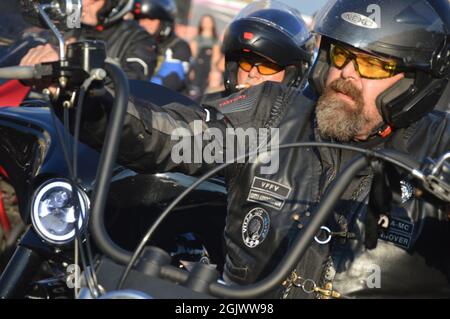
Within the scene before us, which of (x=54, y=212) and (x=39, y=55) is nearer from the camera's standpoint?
(x=54, y=212)

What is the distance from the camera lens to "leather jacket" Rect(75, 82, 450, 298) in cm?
301

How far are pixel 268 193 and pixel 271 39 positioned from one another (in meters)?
2.07

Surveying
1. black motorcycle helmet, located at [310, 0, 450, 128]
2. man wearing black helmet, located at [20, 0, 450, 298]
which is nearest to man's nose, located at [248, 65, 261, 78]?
man wearing black helmet, located at [20, 0, 450, 298]

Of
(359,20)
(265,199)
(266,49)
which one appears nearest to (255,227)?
(265,199)

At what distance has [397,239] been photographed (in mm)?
3020

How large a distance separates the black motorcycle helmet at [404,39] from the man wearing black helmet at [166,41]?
558 centimetres

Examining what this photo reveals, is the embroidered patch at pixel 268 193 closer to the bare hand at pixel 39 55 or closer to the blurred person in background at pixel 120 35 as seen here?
the bare hand at pixel 39 55

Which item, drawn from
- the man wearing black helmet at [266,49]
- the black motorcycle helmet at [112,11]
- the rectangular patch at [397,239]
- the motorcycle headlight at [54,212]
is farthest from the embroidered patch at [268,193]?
the black motorcycle helmet at [112,11]

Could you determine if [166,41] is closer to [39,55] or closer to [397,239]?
[39,55]

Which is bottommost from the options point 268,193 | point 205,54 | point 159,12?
point 205,54

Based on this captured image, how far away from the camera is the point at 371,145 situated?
354 cm

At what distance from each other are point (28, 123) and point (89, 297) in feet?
5.65

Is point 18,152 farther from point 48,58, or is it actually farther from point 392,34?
point 392,34

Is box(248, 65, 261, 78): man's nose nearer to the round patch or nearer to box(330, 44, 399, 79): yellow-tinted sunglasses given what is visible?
box(330, 44, 399, 79): yellow-tinted sunglasses
